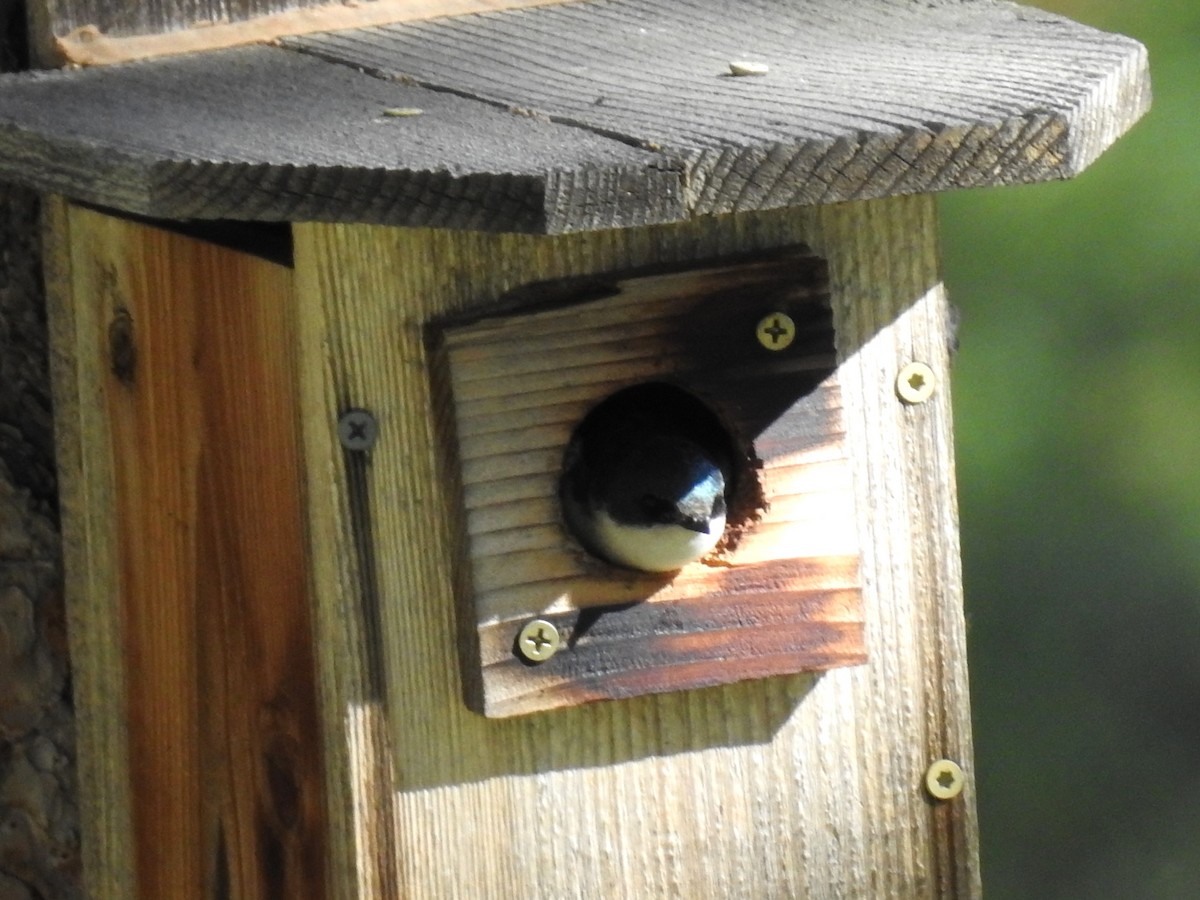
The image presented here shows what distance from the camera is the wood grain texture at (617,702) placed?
1775 mm

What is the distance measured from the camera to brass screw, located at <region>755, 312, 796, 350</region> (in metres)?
1.83

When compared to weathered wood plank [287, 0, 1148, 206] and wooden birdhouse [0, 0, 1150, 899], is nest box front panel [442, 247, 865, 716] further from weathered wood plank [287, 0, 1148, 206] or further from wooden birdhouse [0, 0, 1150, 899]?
weathered wood plank [287, 0, 1148, 206]

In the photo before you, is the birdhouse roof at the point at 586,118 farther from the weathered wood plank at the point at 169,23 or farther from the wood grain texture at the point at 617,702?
the wood grain texture at the point at 617,702

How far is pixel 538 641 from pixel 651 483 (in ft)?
0.68

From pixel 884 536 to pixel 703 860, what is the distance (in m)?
0.37

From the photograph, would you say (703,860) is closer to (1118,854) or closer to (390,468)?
(390,468)

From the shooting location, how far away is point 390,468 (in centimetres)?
178

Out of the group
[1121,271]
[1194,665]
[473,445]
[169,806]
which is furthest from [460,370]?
[1194,665]

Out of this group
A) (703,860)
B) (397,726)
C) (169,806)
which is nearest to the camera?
(397,726)

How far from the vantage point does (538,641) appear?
1.80m

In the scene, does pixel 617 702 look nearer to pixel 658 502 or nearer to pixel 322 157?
pixel 658 502

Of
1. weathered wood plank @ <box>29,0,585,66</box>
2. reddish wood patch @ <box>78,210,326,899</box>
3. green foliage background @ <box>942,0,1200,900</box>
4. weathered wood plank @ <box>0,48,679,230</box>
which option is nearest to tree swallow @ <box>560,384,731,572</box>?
reddish wood patch @ <box>78,210,326,899</box>

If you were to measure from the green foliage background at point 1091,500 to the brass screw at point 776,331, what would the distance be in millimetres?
2970

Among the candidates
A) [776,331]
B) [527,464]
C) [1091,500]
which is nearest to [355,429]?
[527,464]
